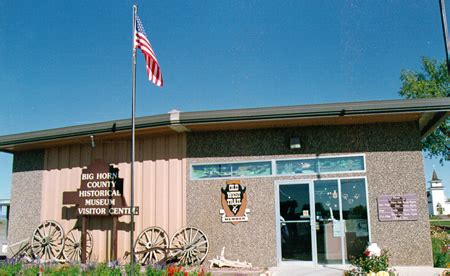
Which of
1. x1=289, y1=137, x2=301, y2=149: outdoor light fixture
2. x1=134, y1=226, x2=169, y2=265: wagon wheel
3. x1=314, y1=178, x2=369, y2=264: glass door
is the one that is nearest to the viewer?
x1=314, y1=178, x2=369, y2=264: glass door

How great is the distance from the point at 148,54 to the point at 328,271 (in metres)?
5.91

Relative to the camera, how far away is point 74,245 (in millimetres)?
11742

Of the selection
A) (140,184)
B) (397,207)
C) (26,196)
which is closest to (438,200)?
(397,207)

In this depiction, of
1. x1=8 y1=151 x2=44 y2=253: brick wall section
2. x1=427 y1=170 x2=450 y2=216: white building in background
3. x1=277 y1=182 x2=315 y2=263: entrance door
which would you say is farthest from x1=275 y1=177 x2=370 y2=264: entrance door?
x1=427 y1=170 x2=450 y2=216: white building in background

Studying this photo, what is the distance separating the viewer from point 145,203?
11.3 metres

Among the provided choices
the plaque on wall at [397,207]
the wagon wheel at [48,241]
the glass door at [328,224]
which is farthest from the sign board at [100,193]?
the plaque on wall at [397,207]

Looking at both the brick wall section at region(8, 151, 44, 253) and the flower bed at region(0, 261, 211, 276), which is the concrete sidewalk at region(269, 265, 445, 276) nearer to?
the flower bed at region(0, 261, 211, 276)

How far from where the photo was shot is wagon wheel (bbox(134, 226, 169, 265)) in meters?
10.8

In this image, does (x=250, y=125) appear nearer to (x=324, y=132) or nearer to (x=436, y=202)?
(x=324, y=132)

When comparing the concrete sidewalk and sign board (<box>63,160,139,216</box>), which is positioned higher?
sign board (<box>63,160,139,216</box>)

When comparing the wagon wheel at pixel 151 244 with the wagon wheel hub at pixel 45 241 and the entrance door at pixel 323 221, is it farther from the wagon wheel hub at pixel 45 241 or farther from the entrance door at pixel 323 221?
the entrance door at pixel 323 221

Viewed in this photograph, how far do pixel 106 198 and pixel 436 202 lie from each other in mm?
74378

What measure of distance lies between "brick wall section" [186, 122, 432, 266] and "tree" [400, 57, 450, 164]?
17708 mm

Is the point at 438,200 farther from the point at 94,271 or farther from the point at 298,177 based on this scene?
the point at 94,271
